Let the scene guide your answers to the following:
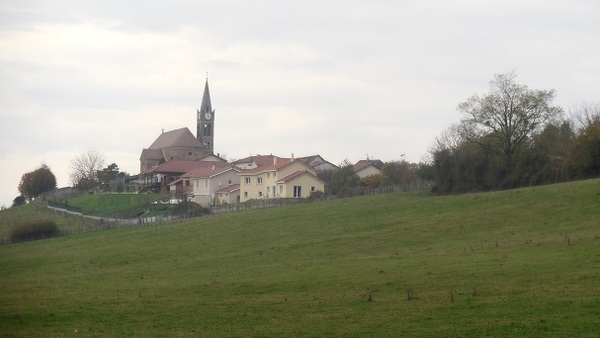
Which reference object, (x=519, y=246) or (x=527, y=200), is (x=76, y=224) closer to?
(x=527, y=200)

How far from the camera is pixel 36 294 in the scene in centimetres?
3831

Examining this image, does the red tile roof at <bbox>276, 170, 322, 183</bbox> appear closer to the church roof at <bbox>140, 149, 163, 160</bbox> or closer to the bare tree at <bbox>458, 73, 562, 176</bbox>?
the bare tree at <bbox>458, 73, 562, 176</bbox>

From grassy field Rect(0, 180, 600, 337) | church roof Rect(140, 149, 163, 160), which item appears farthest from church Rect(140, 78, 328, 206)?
grassy field Rect(0, 180, 600, 337)

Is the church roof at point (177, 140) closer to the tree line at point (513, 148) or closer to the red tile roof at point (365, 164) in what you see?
the red tile roof at point (365, 164)

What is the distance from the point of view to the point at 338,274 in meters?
38.8

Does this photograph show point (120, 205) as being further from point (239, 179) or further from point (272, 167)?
point (272, 167)

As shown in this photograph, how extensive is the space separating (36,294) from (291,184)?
66912 millimetres

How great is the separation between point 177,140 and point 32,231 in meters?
103

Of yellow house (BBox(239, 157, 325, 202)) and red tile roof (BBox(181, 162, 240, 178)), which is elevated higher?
red tile roof (BBox(181, 162, 240, 178))

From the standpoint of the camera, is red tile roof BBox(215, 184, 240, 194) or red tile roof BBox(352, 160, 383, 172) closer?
red tile roof BBox(215, 184, 240, 194)

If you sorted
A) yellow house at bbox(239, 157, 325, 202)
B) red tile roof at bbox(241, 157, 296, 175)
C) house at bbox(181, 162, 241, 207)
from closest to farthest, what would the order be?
yellow house at bbox(239, 157, 325, 202) → red tile roof at bbox(241, 157, 296, 175) → house at bbox(181, 162, 241, 207)

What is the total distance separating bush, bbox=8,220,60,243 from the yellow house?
32.5m

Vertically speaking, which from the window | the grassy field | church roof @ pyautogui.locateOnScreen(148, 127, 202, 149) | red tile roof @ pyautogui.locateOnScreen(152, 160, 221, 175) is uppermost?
church roof @ pyautogui.locateOnScreen(148, 127, 202, 149)

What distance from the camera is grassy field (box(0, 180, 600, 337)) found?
2722 cm
